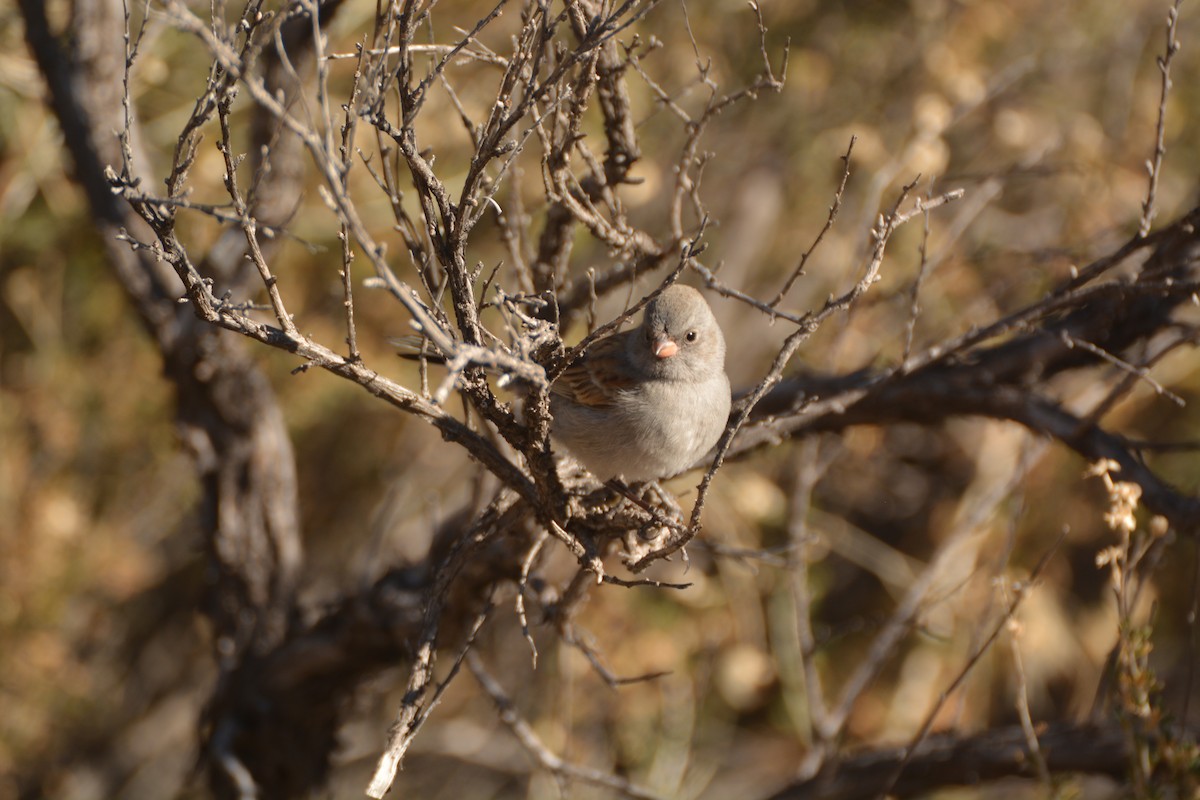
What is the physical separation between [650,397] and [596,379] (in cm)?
28

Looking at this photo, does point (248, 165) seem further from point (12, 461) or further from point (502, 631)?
point (502, 631)

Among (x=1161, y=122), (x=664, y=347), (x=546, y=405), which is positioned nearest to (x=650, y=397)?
(x=664, y=347)

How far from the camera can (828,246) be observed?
7.16m

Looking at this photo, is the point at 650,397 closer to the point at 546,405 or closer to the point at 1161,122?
the point at 546,405

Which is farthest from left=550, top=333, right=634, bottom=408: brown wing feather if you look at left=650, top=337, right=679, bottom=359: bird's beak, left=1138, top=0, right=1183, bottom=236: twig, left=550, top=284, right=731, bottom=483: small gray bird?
left=1138, top=0, right=1183, bottom=236: twig

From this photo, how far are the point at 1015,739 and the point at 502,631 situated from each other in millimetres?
3982

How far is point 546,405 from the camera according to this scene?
239 cm

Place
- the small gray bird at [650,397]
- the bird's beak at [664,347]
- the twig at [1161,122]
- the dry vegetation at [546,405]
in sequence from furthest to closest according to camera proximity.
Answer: the bird's beak at [664,347] → the small gray bird at [650,397] → the twig at [1161,122] → the dry vegetation at [546,405]

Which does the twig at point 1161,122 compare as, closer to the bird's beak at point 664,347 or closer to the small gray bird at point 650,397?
the small gray bird at point 650,397

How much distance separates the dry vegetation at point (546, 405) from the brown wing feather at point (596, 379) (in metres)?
0.23

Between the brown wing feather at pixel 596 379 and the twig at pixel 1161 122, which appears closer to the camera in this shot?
the twig at pixel 1161 122

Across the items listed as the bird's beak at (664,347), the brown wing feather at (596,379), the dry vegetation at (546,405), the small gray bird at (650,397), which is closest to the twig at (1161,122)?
the dry vegetation at (546,405)

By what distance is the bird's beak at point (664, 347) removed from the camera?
3.73 meters

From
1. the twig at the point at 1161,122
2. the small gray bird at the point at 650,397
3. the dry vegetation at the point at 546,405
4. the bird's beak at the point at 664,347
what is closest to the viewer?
the dry vegetation at the point at 546,405
